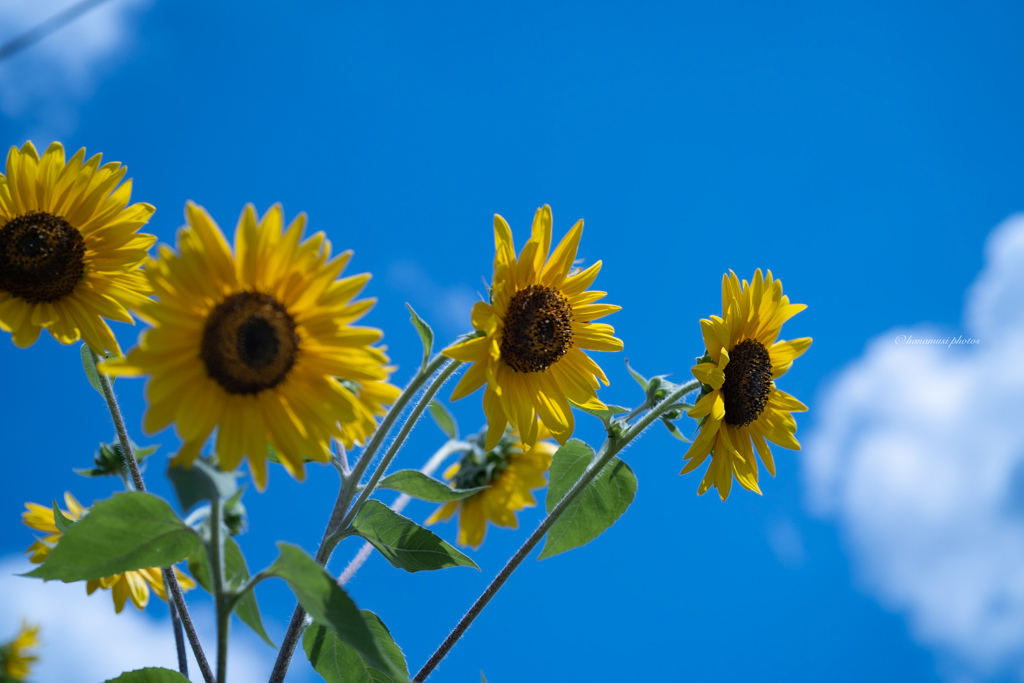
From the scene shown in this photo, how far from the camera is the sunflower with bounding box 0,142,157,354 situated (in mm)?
2199

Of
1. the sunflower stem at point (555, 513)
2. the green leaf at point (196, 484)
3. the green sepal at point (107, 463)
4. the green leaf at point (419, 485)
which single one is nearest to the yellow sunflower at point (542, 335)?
the sunflower stem at point (555, 513)

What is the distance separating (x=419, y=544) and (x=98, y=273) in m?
1.27

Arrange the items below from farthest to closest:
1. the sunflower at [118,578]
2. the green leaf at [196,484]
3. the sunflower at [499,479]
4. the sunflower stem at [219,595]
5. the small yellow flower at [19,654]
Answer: the small yellow flower at [19,654] < the sunflower at [499,479] < the sunflower at [118,578] < the sunflower stem at [219,595] < the green leaf at [196,484]

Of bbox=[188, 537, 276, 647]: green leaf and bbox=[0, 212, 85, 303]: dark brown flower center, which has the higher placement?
bbox=[0, 212, 85, 303]: dark brown flower center

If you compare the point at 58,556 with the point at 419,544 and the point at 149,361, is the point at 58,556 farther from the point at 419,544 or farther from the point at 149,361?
the point at 419,544

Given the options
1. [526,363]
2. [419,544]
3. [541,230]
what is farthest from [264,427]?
[541,230]

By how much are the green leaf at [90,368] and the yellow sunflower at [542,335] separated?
1167 millimetres

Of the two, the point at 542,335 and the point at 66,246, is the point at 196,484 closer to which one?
the point at 542,335

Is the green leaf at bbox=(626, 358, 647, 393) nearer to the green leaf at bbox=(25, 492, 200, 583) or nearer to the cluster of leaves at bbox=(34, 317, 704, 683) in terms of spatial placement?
the cluster of leaves at bbox=(34, 317, 704, 683)

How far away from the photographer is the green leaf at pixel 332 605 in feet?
4.58

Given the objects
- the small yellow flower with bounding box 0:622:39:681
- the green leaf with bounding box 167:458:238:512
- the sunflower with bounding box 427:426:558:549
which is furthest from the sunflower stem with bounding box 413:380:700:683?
the small yellow flower with bounding box 0:622:39:681

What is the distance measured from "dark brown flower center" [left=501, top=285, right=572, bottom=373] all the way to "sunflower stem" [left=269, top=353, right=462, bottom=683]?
22cm

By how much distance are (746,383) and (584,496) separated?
568 millimetres

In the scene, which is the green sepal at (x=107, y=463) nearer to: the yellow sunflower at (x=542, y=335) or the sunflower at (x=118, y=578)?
the sunflower at (x=118, y=578)
